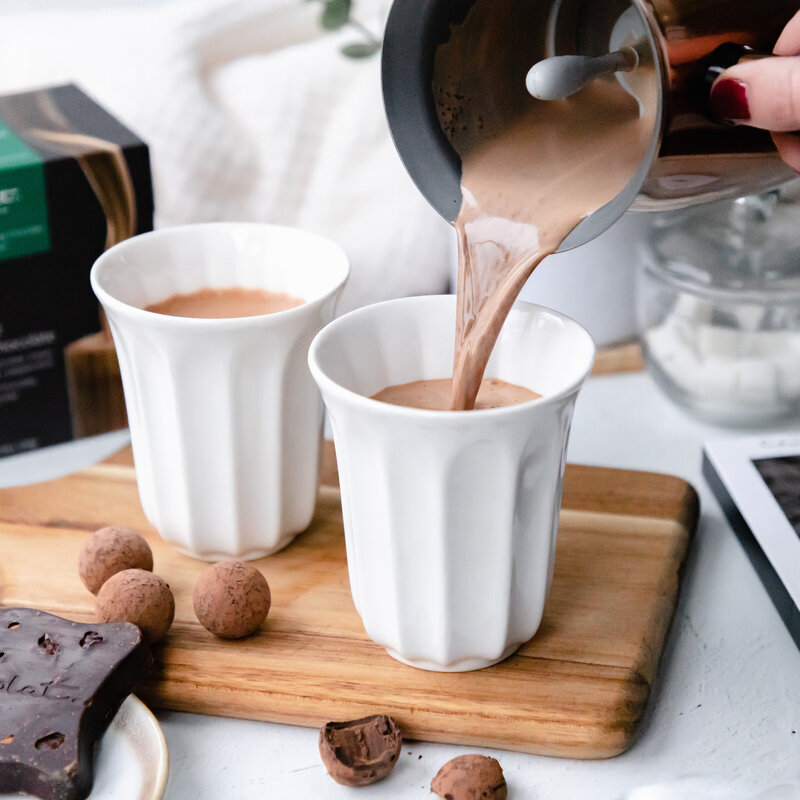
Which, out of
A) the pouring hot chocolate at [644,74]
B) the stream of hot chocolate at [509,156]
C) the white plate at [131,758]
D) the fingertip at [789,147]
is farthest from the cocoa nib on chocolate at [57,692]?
the fingertip at [789,147]

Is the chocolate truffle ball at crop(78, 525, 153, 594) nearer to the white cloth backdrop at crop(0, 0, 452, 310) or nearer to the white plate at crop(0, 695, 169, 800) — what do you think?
the white plate at crop(0, 695, 169, 800)

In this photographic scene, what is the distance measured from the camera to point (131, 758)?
1.91ft

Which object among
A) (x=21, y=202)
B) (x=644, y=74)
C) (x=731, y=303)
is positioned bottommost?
(x=731, y=303)

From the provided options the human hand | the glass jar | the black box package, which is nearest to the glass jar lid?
the glass jar

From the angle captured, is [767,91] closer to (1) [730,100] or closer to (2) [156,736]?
(1) [730,100]

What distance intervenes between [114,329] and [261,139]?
19.4 inches

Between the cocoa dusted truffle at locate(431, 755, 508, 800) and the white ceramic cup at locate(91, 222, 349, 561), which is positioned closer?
the cocoa dusted truffle at locate(431, 755, 508, 800)

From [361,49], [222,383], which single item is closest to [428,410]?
[222,383]

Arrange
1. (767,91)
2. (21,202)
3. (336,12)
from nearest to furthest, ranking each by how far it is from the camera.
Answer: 1. (767,91)
2. (21,202)
3. (336,12)

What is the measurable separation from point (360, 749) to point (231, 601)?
13 cm

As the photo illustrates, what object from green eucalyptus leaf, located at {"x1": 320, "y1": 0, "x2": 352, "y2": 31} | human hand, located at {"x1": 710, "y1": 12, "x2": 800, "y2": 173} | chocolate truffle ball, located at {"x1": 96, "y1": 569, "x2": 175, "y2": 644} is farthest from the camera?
green eucalyptus leaf, located at {"x1": 320, "y1": 0, "x2": 352, "y2": 31}

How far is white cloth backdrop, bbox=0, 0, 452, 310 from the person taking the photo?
1.11 meters

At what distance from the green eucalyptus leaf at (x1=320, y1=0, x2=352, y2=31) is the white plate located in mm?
724

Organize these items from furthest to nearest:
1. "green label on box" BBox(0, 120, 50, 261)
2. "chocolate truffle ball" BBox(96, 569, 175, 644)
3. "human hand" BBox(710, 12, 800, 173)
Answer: "green label on box" BBox(0, 120, 50, 261) < "chocolate truffle ball" BBox(96, 569, 175, 644) < "human hand" BBox(710, 12, 800, 173)
